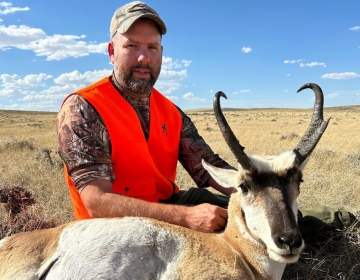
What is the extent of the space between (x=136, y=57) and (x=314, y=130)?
260cm

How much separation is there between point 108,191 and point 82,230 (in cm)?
69

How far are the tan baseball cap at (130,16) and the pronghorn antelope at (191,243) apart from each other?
2099 mm

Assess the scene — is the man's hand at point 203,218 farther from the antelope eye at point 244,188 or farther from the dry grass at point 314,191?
the dry grass at point 314,191

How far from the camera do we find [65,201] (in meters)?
9.06

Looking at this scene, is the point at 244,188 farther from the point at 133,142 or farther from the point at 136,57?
the point at 136,57

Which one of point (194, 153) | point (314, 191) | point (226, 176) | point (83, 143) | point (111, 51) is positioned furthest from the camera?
point (314, 191)

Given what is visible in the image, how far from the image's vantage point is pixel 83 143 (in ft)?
15.1

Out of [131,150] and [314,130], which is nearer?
[314,130]

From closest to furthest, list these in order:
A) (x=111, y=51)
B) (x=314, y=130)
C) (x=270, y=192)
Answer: (x=270, y=192), (x=314, y=130), (x=111, y=51)

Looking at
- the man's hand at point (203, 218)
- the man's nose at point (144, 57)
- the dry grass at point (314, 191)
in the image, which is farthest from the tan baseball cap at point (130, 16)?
the dry grass at point (314, 191)

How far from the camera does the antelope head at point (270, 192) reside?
350 centimetres

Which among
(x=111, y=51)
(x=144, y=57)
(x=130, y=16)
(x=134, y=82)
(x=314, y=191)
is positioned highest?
(x=130, y=16)

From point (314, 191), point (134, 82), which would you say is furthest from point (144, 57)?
point (314, 191)

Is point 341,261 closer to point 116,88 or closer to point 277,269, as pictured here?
point 277,269
